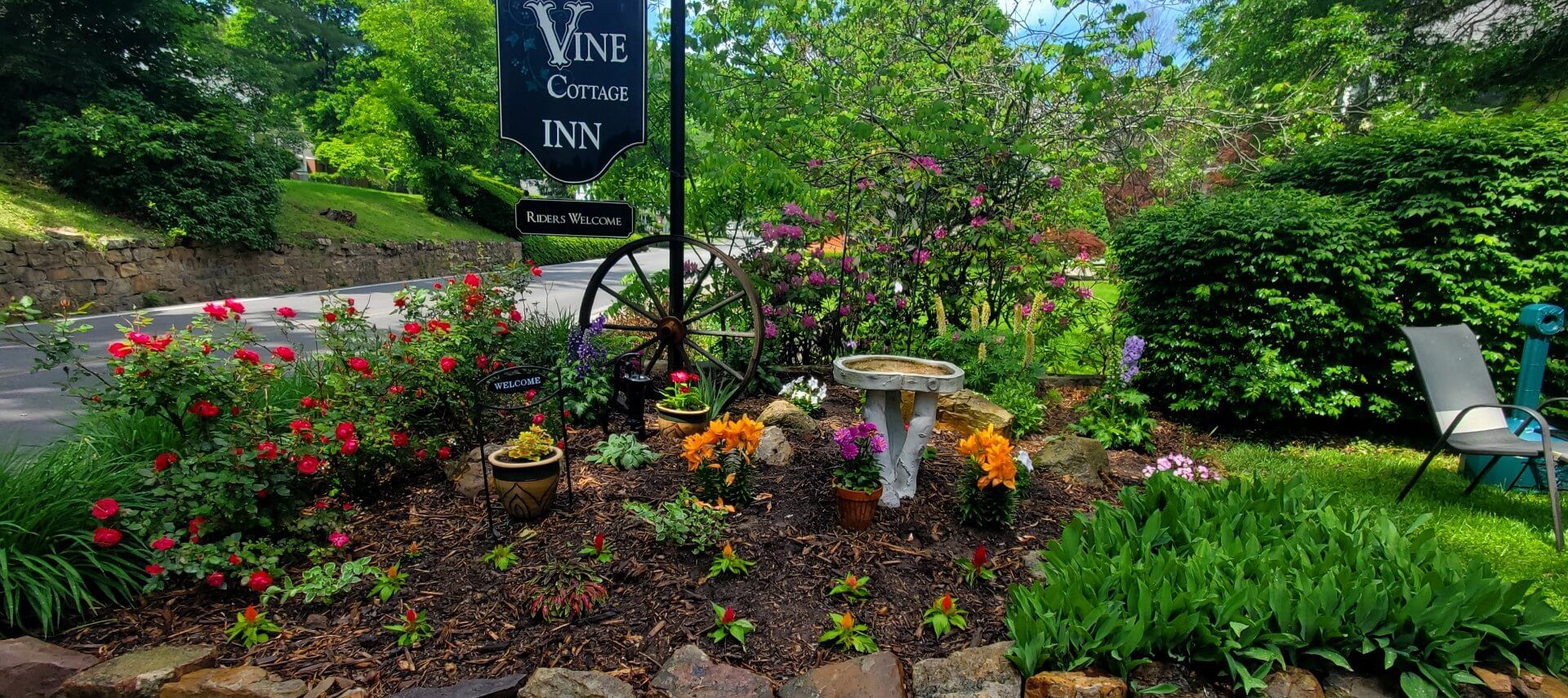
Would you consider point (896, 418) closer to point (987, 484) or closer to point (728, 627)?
point (987, 484)

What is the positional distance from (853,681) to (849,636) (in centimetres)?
17

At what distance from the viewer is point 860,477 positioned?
7.29 ft

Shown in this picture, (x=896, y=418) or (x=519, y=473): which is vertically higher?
(x=896, y=418)

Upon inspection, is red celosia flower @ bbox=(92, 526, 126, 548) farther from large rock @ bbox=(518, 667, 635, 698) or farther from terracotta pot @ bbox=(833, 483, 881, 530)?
terracotta pot @ bbox=(833, 483, 881, 530)

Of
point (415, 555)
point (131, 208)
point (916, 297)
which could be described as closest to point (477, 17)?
point (131, 208)

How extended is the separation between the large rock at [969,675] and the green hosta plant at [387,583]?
1.51 m

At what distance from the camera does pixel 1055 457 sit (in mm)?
2941

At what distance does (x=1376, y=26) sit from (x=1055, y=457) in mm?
8977

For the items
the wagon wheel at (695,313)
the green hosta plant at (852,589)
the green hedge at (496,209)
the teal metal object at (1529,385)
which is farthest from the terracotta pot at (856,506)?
the green hedge at (496,209)

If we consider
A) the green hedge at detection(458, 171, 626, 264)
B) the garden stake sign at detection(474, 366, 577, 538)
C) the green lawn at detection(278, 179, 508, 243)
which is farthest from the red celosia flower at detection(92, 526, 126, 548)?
the green hedge at detection(458, 171, 626, 264)

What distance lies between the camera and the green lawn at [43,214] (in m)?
6.46

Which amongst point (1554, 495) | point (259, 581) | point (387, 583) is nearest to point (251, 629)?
point (259, 581)

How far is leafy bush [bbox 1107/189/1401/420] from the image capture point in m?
3.51

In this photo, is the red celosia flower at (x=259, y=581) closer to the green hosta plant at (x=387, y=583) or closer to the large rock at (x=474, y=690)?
the green hosta plant at (x=387, y=583)
